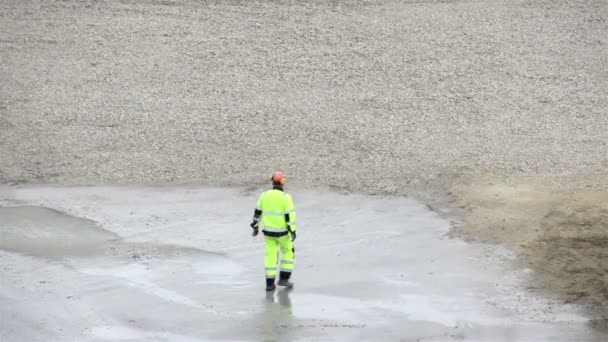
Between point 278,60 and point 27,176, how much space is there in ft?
23.5

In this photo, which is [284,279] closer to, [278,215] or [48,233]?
[278,215]

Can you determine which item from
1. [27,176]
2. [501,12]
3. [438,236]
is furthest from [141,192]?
Result: [501,12]

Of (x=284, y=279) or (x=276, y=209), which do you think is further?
→ (x=284, y=279)

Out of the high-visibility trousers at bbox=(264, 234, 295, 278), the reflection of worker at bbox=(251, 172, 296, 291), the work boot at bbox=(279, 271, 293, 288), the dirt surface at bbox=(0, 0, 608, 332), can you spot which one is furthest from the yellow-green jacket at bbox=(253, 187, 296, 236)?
the dirt surface at bbox=(0, 0, 608, 332)

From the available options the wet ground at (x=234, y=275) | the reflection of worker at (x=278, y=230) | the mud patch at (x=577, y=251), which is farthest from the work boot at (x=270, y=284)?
the mud patch at (x=577, y=251)

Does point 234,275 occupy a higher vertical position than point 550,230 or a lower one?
lower

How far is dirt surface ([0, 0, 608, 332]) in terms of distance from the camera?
19453 millimetres

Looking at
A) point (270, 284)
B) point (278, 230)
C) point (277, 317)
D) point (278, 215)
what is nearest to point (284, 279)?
point (270, 284)

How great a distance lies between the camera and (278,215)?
15.3 m

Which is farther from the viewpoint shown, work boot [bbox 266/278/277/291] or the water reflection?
work boot [bbox 266/278/277/291]

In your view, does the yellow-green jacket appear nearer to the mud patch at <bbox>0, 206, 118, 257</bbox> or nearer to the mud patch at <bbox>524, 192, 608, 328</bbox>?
the mud patch at <bbox>0, 206, 118, 257</bbox>

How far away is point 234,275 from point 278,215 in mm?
1426

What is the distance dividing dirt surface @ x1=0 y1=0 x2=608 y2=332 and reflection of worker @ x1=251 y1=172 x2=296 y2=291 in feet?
11.5

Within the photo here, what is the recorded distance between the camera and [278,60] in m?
25.3
